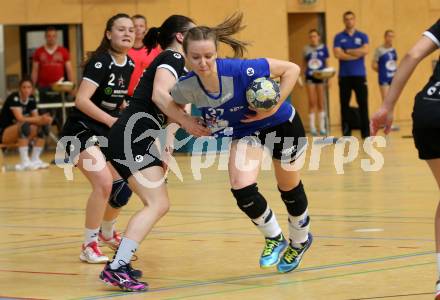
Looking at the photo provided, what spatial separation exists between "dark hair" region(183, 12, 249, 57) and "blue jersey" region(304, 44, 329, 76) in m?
15.8

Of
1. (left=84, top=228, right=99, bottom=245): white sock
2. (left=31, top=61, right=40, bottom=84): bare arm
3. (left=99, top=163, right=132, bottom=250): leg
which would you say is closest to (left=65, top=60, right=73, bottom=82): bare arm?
(left=31, top=61, right=40, bottom=84): bare arm

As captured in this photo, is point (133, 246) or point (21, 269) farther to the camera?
point (21, 269)

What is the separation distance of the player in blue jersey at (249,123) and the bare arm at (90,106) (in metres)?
1.40

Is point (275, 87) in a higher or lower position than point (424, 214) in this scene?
higher

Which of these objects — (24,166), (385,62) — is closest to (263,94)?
(24,166)

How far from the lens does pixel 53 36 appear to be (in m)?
19.2

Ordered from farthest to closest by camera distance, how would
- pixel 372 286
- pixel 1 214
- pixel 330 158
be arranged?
pixel 330 158, pixel 1 214, pixel 372 286

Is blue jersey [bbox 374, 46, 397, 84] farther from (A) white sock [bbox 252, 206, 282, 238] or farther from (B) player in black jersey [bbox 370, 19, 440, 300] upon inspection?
(B) player in black jersey [bbox 370, 19, 440, 300]

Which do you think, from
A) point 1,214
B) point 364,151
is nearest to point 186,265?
point 1,214

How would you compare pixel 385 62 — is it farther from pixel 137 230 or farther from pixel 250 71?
pixel 137 230

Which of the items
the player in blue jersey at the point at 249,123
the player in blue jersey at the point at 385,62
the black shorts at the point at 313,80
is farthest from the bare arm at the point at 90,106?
the player in blue jersey at the point at 385,62

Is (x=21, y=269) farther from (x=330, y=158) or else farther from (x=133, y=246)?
(x=330, y=158)

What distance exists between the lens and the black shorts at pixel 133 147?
6254 millimetres

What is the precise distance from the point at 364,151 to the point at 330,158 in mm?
1166
